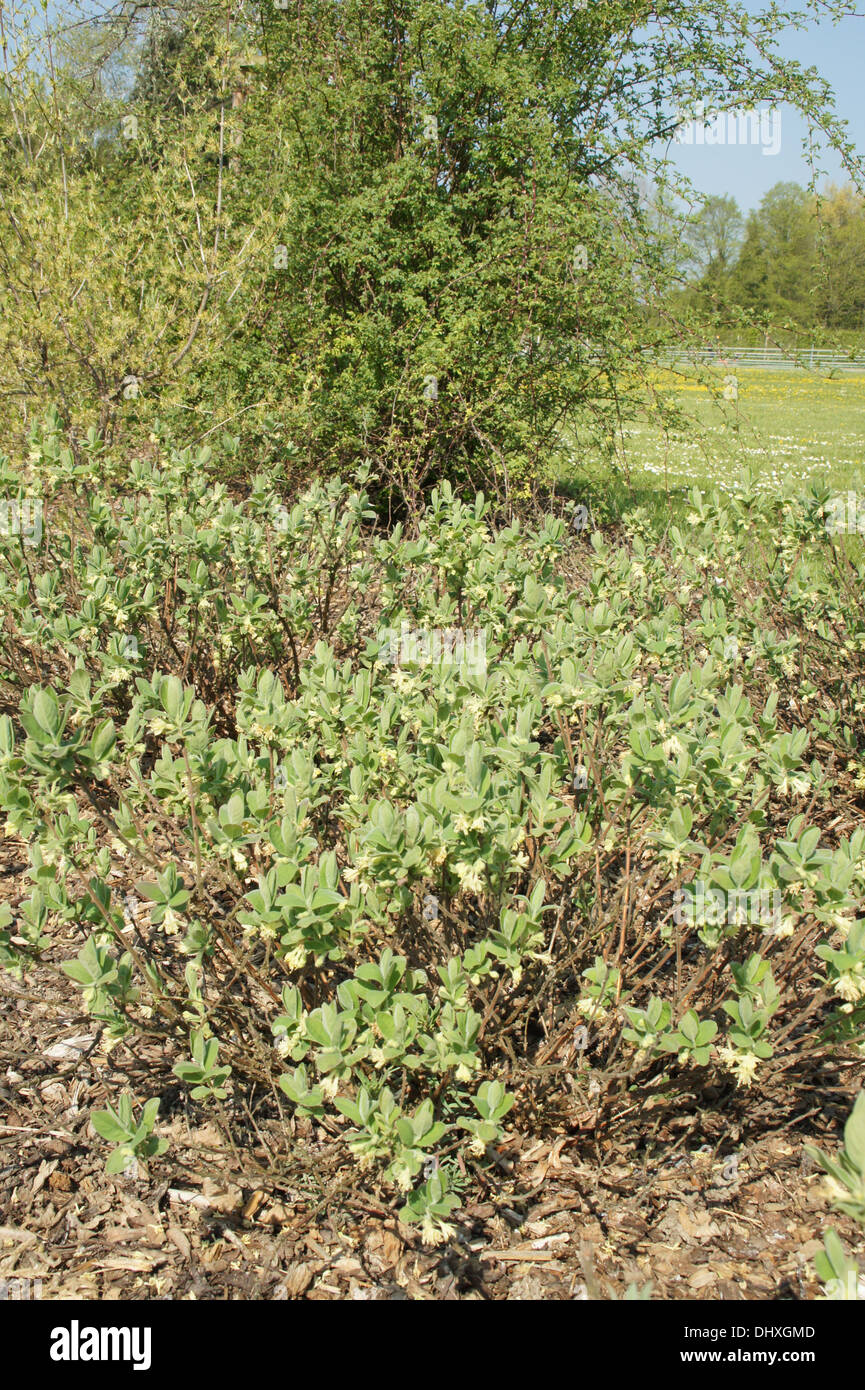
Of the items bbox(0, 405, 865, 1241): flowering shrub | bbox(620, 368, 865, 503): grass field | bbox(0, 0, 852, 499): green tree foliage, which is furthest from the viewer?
bbox(620, 368, 865, 503): grass field

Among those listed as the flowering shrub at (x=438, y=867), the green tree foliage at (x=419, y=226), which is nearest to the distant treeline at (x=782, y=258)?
the green tree foliage at (x=419, y=226)

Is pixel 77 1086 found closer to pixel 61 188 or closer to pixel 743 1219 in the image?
pixel 743 1219

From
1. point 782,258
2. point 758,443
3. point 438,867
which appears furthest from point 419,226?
point 782,258

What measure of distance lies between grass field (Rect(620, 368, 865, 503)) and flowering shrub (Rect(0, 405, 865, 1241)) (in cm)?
136

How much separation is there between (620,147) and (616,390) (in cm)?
182

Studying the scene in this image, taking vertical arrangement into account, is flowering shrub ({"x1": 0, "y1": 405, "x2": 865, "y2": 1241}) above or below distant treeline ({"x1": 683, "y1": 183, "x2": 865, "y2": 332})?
below

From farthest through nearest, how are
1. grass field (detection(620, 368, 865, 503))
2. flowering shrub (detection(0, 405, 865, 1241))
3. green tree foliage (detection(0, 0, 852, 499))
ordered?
grass field (detection(620, 368, 865, 503)) → green tree foliage (detection(0, 0, 852, 499)) → flowering shrub (detection(0, 405, 865, 1241))

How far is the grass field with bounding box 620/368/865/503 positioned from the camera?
21.4 feet

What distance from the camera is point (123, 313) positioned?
496cm

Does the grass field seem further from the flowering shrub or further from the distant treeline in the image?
the flowering shrub

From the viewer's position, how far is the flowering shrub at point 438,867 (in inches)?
Answer: 63.9

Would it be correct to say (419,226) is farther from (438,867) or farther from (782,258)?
(782,258)

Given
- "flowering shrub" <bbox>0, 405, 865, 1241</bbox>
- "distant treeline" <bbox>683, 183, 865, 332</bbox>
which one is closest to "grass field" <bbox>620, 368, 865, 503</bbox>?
"distant treeline" <bbox>683, 183, 865, 332</bbox>

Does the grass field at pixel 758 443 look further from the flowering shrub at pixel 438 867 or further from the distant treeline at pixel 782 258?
the flowering shrub at pixel 438 867
